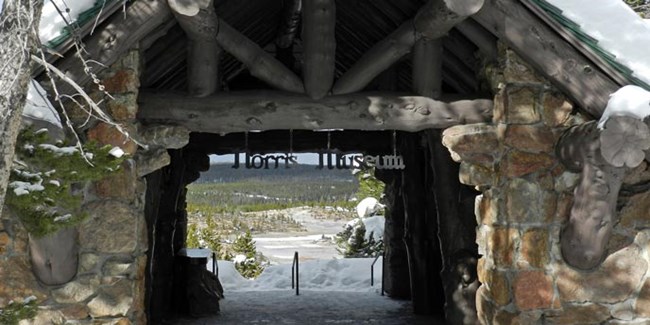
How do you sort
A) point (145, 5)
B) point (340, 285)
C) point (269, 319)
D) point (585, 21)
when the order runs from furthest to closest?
point (340, 285), point (269, 319), point (585, 21), point (145, 5)

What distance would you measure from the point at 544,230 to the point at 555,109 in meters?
0.94

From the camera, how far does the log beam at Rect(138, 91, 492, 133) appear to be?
560 cm

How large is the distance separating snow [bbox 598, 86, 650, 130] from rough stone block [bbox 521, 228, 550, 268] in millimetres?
1069

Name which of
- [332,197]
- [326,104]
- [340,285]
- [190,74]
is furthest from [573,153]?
[332,197]

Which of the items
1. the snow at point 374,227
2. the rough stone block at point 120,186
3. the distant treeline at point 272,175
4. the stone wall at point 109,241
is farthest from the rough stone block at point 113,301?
the distant treeline at point 272,175

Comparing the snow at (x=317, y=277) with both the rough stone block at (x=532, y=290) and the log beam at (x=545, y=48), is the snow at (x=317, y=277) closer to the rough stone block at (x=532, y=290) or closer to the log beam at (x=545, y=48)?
the rough stone block at (x=532, y=290)

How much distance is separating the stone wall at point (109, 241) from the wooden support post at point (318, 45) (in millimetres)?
1306

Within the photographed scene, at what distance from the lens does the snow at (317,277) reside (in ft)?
42.9

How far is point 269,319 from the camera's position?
31.9 feet

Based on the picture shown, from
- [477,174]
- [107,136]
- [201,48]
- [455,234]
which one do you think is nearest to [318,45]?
[201,48]

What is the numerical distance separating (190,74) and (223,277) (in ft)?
28.0

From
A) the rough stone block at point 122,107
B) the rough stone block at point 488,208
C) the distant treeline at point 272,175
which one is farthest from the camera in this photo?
the distant treeline at point 272,175

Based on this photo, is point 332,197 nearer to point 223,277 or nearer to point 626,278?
point 223,277

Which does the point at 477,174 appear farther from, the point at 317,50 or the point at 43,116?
the point at 43,116
